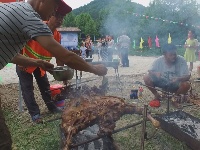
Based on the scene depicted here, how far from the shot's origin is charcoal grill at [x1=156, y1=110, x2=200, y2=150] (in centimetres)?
340

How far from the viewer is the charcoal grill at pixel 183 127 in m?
3.40

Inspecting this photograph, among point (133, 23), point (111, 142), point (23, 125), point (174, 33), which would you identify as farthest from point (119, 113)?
point (133, 23)

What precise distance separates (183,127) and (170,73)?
7.41 ft

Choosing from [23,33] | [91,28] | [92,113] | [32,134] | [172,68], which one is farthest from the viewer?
[91,28]

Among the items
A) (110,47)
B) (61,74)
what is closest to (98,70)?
(61,74)

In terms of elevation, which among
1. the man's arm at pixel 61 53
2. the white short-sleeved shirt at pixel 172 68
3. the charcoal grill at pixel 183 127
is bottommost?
the charcoal grill at pixel 183 127

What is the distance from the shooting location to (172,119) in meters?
4.23

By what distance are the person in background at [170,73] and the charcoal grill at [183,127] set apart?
1.51 metres

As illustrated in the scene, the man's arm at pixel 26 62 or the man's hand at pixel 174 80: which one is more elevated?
the man's arm at pixel 26 62

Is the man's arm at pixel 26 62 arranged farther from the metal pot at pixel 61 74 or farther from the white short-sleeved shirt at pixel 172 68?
the white short-sleeved shirt at pixel 172 68

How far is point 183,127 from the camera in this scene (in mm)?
3877

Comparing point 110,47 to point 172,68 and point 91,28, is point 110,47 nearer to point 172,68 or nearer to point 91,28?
point 172,68

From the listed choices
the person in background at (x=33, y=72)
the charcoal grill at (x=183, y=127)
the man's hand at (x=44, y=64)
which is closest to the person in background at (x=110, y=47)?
the person in background at (x=33, y=72)

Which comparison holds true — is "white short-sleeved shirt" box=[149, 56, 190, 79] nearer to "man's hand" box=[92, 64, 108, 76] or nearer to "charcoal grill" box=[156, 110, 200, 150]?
"charcoal grill" box=[156, 110, 200, 150]
